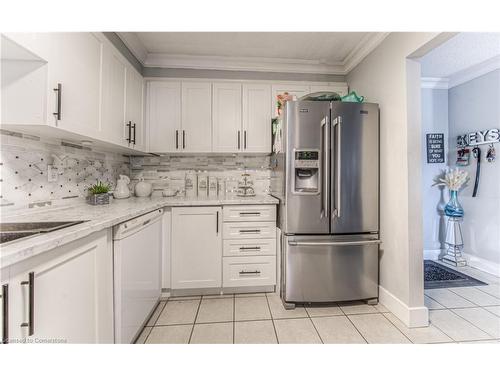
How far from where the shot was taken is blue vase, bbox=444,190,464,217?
3008 mm

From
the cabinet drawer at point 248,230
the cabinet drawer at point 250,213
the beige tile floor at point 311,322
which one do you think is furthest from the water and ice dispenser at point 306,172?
the beige tile floor at point 311,322

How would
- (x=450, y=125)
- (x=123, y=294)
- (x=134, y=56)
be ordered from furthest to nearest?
1. (x=450, y=125)
2. (x=134, y=56)
3. (x=123, y=294)

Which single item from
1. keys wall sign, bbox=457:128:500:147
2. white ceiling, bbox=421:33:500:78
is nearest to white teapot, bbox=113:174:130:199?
white ceiling, bbox=421:33:500:78

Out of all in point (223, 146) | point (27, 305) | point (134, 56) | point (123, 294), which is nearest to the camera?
point (27, 305)

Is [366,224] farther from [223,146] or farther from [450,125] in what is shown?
[450,125]

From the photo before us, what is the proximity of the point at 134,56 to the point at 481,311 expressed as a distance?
13.2 feet

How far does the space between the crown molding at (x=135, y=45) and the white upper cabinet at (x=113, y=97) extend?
0.22m

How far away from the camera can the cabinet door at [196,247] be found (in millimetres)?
2227

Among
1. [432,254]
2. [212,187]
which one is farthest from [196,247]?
[432,254]

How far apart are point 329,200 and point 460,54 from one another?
243 cm
